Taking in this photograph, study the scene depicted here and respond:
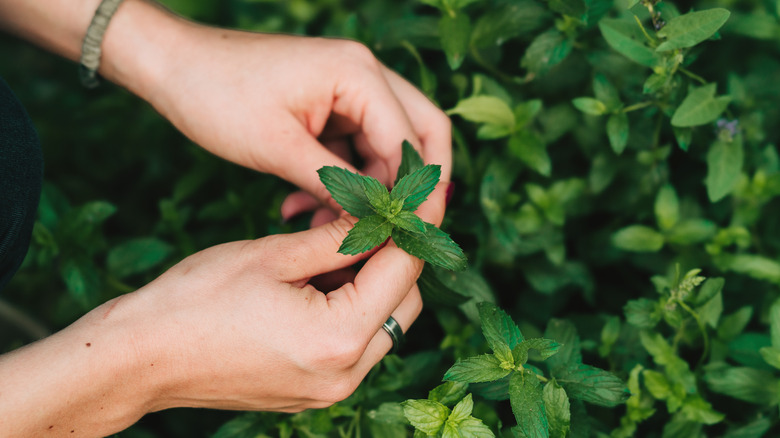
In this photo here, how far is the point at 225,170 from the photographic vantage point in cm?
182

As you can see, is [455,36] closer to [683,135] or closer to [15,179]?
[683,135]

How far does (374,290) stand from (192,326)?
12.4 inches

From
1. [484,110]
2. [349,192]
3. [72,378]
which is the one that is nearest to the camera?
[72,378]

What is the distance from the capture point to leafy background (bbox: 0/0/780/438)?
48.5 inches

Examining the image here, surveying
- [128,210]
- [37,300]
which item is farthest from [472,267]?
[37,300]

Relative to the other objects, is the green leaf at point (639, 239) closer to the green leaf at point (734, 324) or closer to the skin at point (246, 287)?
the green leaf at point (734, 324)

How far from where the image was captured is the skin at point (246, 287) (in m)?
0.98

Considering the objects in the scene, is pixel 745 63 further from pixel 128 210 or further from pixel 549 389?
pixel 128 210

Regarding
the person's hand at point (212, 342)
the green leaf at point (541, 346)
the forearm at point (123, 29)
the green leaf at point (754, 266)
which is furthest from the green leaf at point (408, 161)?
the green leaf at point (754, 266)

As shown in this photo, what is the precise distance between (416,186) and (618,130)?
22.4 inches

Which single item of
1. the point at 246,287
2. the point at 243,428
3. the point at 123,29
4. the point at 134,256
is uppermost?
the point at 123,29

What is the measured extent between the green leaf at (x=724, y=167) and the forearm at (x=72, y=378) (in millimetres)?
1269

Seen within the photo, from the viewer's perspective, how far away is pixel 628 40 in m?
1.25

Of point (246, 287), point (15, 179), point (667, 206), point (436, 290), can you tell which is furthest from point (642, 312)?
point (15, 179)
